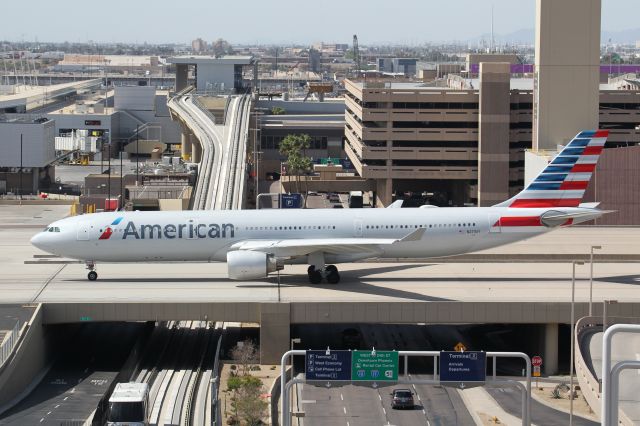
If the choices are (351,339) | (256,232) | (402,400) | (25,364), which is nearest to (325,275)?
(256,232)

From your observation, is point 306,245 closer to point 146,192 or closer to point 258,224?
point 258,224

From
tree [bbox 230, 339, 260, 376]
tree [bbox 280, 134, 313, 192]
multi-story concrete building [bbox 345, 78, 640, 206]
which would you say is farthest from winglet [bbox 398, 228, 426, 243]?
tree [bbox 280, 134, 313, 192]

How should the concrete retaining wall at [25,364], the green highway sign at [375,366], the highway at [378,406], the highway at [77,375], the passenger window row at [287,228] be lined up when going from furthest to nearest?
1. the passenger window row at [287,228]
2. the concrete retaining wall at [25,364]
3. the highway at [77,375]
4. the highway at [378,406]
5. the green highway sign at [375,366]

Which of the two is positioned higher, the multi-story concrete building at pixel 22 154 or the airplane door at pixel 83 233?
the multi-story concrete building at pixel 22 154

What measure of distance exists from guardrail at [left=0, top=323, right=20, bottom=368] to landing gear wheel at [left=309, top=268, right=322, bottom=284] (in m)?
16.7

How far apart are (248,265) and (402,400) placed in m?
16.0

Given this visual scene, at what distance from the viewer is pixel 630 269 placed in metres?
76.0

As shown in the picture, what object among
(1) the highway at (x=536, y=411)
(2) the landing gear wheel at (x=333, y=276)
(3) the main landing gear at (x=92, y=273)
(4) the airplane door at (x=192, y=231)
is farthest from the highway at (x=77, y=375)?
(1) the highway at (x=536, y=411)

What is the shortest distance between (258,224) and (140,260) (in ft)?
22.8

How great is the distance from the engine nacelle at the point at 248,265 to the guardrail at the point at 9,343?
39.2ft

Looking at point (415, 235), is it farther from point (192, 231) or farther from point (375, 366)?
point (375, 366)

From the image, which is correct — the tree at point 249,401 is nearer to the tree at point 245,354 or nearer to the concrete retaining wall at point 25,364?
the tree at point 245,354

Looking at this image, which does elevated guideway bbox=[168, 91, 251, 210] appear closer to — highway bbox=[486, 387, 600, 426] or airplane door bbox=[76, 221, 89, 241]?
airplane door bbox=[76, 221, 89, 241]

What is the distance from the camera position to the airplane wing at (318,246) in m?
66.9
